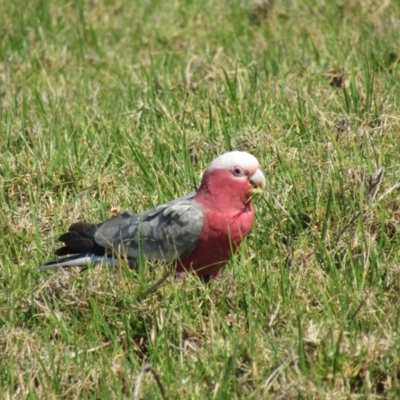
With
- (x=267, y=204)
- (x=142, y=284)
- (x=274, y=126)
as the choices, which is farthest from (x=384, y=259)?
(x=274, y=126)

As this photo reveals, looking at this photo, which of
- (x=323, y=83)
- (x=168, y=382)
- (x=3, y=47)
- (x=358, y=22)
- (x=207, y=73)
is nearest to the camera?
(x=168, y=382)

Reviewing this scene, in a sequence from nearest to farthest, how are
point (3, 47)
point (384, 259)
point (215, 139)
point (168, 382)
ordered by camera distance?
1. point (168, 382)
2. point (384, 259)
3. point (215, 139)
4. point (3, 47)

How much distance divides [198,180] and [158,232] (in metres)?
0.75

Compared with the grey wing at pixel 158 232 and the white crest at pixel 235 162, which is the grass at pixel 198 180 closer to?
the grey wing at pixel 158 232

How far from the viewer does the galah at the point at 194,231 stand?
397 cm

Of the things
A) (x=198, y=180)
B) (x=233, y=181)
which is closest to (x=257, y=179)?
(x=233, y=181)

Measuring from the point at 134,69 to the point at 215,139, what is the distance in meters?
1.54

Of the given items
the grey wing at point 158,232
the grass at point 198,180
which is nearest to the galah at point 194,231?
the grey wing at point 158,232

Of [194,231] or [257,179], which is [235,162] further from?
[194,231]

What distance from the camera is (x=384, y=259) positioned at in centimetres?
392

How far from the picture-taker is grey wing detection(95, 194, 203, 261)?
3.99 meters

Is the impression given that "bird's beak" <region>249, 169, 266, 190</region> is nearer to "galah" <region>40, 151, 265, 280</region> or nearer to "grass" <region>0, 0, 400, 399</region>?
"galah" <region>40, 151, 265, 280</region>

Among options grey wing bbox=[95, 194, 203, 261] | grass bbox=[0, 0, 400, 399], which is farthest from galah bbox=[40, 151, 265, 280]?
grass bbox=[0, 0, 400, 399]

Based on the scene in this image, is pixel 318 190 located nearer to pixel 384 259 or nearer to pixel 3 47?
pixel 384 259
